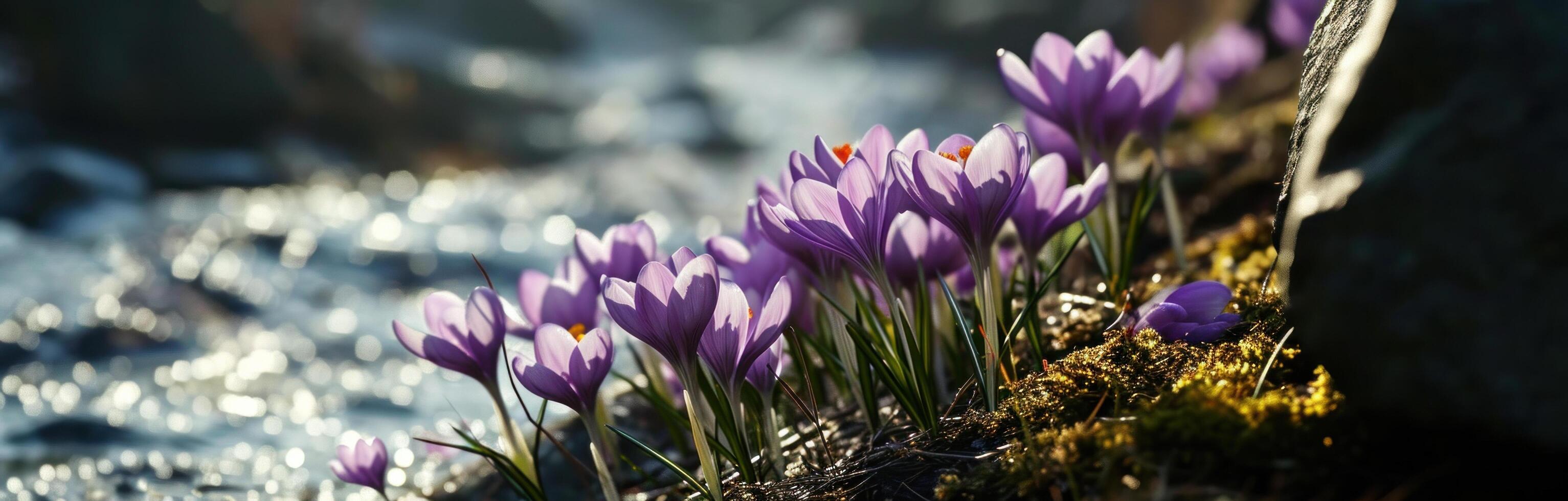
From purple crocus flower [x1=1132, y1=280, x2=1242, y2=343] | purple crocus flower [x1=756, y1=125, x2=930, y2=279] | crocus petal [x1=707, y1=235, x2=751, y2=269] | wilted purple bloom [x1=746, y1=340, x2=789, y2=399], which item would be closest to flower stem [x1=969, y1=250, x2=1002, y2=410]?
purple crocus flower [x1=756, y1=125, x2=930, y2=279]

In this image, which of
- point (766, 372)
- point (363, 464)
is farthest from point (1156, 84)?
point (363, 464)

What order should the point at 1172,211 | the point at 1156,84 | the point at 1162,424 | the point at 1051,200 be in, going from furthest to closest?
the point at 1172,211 < the point at 1156,84 < the point at 1051,200 < the point at 1162,424

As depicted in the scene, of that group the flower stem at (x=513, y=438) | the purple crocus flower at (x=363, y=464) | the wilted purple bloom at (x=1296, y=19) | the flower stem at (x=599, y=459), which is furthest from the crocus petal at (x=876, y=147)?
the wilted purple bloom at (x=1296, y=19)

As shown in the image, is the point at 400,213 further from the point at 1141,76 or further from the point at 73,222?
the point at 1141,76

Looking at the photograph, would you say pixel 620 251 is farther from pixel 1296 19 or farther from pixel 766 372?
pixel 1296 19

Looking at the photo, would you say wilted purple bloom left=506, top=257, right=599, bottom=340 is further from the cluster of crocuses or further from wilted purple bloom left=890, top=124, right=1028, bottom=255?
wilted purple bloom left=890, top=124, right=1028, bottom=255

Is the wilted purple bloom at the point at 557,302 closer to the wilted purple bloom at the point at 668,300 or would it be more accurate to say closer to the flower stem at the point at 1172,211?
the wilted purple bloom at the point at 668,300
